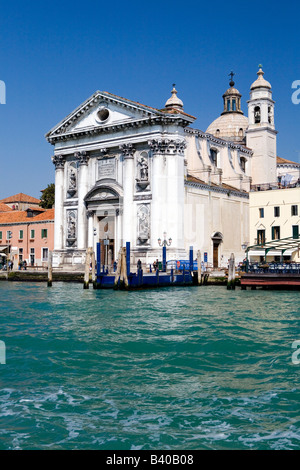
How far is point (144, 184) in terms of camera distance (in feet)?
105

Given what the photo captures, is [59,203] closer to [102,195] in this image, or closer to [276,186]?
[102,195]

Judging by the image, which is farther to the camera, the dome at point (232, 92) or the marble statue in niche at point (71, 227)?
the dome at point (232, 92)

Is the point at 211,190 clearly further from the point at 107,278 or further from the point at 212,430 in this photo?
the point at 212,430

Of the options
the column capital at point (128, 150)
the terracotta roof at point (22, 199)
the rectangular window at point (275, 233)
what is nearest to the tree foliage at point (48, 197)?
the terracotta roof at point (22, 199)

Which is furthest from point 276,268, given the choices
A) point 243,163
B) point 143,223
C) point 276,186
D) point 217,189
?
point 243,163

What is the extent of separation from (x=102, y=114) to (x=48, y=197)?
18.6 meters

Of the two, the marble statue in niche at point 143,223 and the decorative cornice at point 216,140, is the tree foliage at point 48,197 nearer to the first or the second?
the decorative cornice at point 216,140

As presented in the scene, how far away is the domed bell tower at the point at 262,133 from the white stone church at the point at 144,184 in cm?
16

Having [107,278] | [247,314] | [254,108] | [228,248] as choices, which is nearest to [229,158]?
[254,108]

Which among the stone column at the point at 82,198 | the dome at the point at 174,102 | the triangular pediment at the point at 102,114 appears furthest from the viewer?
the dome at the point at 174,102

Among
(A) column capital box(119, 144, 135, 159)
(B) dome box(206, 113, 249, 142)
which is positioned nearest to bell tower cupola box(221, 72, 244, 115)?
(B) dome box(206, 113, 249, 142)

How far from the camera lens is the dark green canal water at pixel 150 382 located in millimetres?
5441

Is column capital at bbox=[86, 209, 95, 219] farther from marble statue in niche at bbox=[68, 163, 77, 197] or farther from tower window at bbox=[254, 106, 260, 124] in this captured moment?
tower window at bbox=[254, 106, 260, 124]

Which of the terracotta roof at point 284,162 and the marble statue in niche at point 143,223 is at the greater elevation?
the terracotta roof at point 284,162
